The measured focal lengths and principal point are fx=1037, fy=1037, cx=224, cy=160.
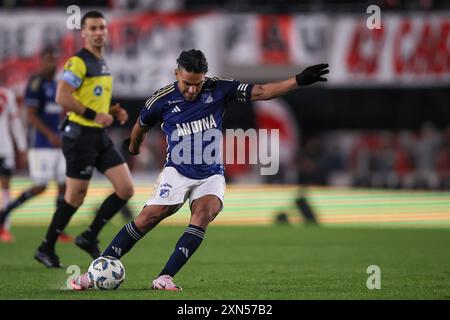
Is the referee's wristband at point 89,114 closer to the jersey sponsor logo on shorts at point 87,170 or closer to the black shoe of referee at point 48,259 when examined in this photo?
the jersey sponsor logo on shorts at point 87,170

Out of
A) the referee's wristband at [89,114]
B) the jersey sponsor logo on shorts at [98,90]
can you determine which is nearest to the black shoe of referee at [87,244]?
the referee's wristband at [89,114]

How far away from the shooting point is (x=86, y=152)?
10.3 meters

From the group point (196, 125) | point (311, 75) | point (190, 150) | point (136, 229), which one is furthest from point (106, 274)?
point (311, 75)

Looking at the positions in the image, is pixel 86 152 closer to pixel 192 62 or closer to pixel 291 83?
pixel 192 62

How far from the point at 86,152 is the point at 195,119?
213 cm

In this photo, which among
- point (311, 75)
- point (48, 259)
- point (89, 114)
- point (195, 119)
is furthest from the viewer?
point (48, 259)

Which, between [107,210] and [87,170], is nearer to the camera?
[87,170]

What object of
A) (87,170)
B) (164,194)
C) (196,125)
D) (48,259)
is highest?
(196,125)

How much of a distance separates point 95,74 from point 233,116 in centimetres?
1395

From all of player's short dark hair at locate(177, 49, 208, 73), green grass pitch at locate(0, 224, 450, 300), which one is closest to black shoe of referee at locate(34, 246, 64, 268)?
green grass pitch at locate(0, 224, 450, 300)

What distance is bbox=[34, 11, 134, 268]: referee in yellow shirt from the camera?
10.3 metres

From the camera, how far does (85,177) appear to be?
10391 millimetres
